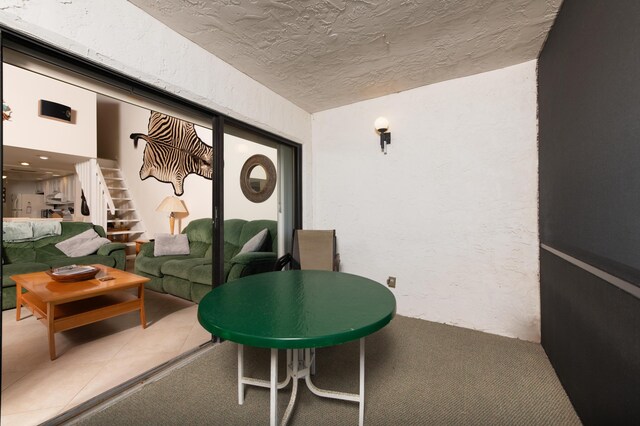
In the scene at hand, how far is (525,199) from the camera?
211cm

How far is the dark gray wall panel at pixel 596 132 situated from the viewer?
888 mm

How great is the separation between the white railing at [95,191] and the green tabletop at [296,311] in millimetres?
3920

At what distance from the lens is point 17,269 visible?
2.69 metres

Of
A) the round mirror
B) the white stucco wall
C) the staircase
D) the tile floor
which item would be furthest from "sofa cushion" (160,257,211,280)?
the white stucco wall

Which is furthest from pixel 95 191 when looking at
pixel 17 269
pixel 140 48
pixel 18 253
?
pixel 140 48

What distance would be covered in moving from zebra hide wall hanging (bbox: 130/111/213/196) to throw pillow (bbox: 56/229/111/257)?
4.31ft

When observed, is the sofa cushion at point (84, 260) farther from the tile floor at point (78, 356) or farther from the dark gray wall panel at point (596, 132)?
the dark gray wall panel at point (596, 132)

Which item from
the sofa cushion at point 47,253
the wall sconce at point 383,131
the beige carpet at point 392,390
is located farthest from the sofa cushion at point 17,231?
the wall sconce at point 383,131

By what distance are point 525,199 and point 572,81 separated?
3.35 ft

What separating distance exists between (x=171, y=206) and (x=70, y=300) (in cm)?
235

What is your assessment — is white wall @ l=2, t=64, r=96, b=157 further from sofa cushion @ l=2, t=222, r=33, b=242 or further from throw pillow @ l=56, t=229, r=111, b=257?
throw pillow @ l=56, t=229, r=111, b=257

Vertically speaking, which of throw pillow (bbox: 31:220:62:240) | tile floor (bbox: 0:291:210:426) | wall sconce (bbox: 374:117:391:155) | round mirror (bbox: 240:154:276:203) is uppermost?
wall sconce (bbox: 374:117:391:155)

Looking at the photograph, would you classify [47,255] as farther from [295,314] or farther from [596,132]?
[596,132]

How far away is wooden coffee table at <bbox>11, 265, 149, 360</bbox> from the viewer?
1.87m
